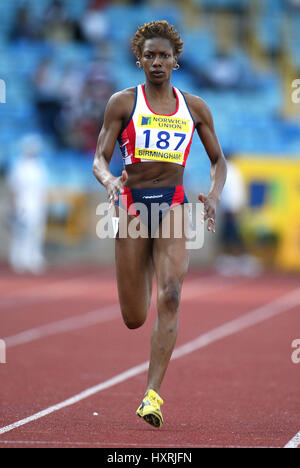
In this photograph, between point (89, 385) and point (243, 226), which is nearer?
point (89, 385)

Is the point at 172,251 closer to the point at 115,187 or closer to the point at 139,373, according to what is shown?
the point at 115,187

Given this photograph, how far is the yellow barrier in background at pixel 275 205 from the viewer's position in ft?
66.3

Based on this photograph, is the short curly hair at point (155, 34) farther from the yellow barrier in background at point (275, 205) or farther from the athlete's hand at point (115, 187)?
the yellow barrier in background at point (275, 205)

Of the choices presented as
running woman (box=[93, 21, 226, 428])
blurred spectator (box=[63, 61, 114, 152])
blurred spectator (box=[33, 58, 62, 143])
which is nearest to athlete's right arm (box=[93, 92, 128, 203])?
running woman (box=[93, 21, 226, 428])

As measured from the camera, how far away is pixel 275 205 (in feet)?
67.1

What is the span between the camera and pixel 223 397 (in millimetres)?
7273

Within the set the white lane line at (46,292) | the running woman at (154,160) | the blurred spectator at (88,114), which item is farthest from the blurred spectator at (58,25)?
the running woman at (154,160)

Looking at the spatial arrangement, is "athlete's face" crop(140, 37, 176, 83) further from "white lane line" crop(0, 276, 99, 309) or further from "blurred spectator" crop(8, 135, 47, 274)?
"blurred spectator" crop(8, 135, 47, 274)

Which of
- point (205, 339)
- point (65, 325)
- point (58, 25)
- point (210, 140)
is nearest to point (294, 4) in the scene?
point (58, 25)

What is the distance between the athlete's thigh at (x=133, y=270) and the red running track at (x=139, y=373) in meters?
0.72

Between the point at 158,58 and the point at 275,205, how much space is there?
14.3m

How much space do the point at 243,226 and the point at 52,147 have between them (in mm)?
5034
